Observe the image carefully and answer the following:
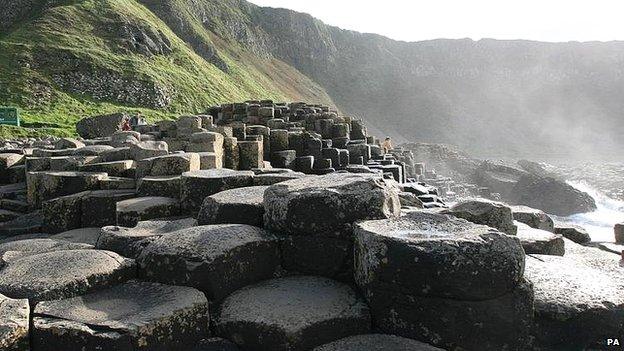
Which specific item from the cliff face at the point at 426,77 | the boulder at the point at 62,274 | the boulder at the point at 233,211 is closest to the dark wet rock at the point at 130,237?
the boulder at the point at 62,274

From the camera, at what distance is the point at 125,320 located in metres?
3.45

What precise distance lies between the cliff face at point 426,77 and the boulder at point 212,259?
52.4m

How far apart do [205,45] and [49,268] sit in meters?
73.0

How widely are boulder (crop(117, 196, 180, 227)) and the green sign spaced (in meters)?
23.9

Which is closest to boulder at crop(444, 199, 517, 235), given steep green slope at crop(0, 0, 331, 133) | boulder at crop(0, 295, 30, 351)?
Answer: boulder at crop(0, 295, 30, 351)

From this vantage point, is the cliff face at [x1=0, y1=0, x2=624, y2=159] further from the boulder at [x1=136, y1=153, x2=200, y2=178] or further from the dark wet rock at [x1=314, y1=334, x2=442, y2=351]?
the dark wet rock at [x1=314, y1=334, x2=442, y2=351]

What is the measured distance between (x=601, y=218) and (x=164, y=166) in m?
34.3

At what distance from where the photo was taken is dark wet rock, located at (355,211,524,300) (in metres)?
3.48

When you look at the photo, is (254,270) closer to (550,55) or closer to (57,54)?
(57,54)

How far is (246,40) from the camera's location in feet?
329

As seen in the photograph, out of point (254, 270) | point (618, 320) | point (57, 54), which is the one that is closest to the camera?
point (618, 320)

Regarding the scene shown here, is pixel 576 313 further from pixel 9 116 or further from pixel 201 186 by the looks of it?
pixel 9 116

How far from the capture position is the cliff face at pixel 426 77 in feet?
288

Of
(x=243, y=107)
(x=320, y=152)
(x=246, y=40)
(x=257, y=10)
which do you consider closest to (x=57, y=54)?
(x=243, y=107)
